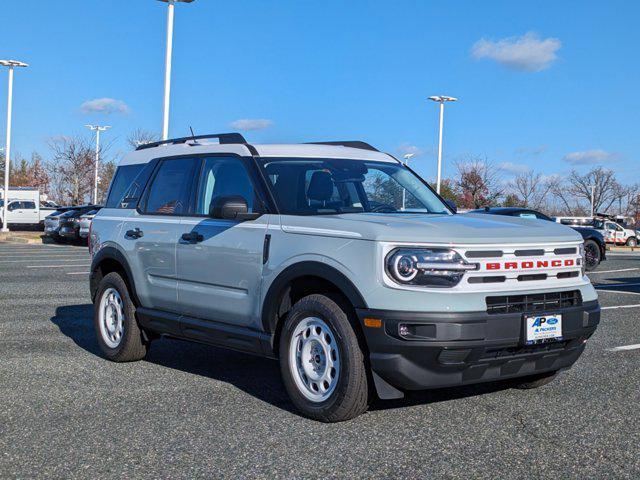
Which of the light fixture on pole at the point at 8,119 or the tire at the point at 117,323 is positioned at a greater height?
the light fixture on pole at the point at 8,119

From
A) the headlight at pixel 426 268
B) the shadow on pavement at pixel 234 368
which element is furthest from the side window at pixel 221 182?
the headlight at pixel 426 268

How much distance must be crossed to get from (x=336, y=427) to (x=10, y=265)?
14.5m

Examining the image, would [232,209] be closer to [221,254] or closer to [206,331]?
[221,254]

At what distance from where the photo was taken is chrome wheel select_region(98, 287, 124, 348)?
6.89 metres

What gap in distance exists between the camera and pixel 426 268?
4562 mm

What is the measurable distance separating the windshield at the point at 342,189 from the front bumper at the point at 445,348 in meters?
1.26

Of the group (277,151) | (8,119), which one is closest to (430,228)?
(277,151)

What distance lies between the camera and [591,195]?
8088 cm

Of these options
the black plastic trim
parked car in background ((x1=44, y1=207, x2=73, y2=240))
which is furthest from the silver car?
the black plastic trim

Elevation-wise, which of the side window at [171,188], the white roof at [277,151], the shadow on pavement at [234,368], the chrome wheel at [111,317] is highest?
the white roof at [277,151]

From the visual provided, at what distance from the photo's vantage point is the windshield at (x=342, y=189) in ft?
18.5

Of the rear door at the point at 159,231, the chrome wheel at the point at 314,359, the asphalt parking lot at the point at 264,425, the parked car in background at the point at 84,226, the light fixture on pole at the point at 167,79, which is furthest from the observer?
the parked car in background at the point at 84,226

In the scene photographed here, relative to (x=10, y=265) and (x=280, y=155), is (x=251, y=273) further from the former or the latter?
(x=10, y=265)

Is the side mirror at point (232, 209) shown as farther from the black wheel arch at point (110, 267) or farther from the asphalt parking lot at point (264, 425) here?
the black wheel arch at point (110, 267)
